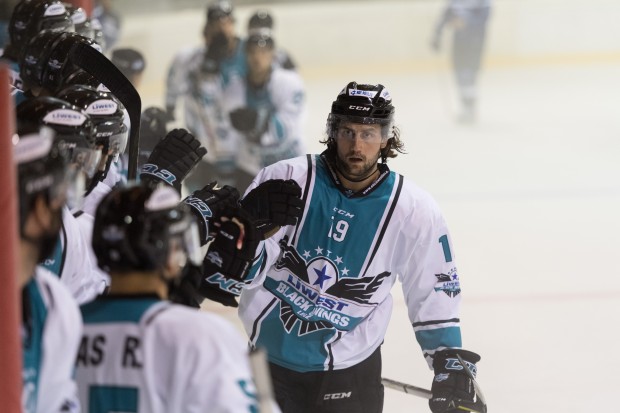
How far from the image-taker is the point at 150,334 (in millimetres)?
2010

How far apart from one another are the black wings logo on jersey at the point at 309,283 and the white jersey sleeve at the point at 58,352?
4.42 feet

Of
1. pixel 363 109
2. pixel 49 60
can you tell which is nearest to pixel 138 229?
pixel 363 109

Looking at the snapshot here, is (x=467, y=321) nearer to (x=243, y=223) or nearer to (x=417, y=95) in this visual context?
(x=243, y=223)

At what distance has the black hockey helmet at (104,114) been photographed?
3176 millimetres

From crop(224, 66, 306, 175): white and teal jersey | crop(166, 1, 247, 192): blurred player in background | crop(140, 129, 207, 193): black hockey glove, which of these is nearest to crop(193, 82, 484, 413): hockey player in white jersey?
crop(140, 129, 207, 193): black hockey glove

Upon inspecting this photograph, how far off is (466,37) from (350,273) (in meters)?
8.52

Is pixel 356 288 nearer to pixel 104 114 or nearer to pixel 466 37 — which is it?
pixel 104 114

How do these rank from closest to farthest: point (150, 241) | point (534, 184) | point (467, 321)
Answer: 1. point (150, 241)
2. point (467, 321)
3. point (534, 184)

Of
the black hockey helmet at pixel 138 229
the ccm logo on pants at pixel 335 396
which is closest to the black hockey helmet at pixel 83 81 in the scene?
the ccm logo on pants at pixel 335 396

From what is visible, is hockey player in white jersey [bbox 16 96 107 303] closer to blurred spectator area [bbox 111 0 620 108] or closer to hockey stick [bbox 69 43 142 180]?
hockey stick [bbox 69 43 142 180]

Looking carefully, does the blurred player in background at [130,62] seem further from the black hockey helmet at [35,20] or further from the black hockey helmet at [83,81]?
the black hockey helmet at [83,81]

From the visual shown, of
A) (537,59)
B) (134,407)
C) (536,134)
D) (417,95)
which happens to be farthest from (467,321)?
(537,59)

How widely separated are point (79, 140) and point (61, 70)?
1219 mm

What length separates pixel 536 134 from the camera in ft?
34.0
